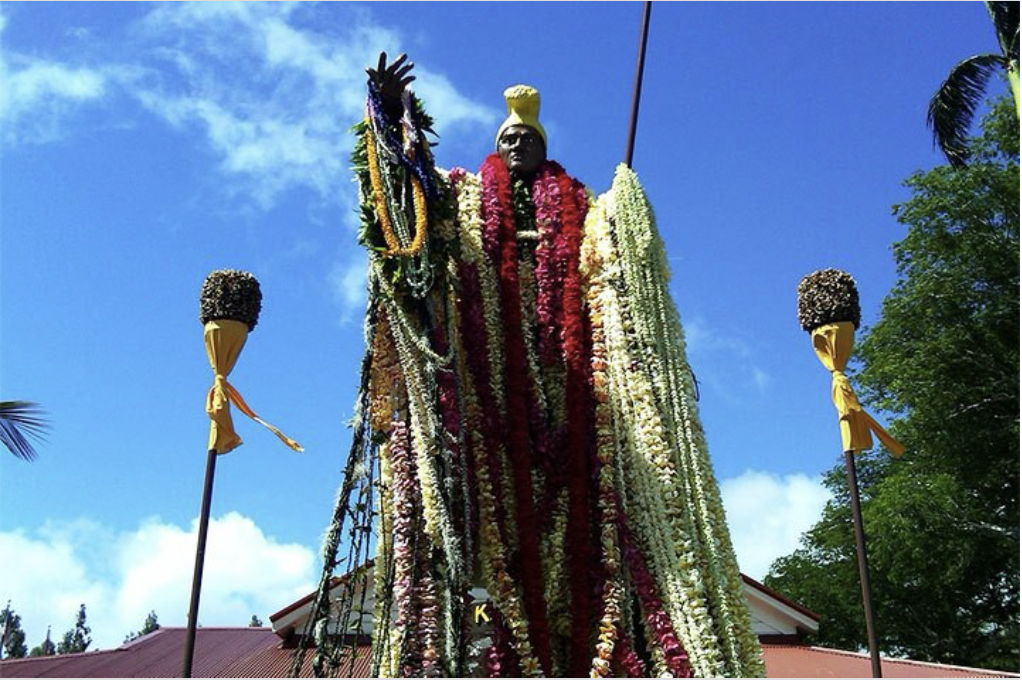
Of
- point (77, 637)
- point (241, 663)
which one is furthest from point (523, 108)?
point (77, 637)

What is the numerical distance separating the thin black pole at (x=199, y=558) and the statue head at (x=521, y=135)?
10.7 feet

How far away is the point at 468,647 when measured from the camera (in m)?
6.46

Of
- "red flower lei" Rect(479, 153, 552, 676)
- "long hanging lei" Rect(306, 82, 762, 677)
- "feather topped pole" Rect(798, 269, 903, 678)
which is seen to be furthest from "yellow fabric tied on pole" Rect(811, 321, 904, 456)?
"red flower lei" Rect(479, 153, 552, 676)

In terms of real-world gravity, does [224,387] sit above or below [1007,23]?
below

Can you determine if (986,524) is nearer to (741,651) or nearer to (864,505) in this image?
(864,505)

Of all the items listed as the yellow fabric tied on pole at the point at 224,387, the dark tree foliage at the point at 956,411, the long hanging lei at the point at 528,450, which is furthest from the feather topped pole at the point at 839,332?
the dark tree foliage at the point at 956,411

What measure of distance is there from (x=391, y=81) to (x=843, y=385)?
4.61 metres

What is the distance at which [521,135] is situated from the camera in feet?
27.5

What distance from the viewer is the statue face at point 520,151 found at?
329 inches

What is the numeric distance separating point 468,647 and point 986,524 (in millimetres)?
15462

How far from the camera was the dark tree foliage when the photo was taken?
1944cm

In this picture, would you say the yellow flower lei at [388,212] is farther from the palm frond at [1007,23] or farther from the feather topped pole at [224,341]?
the palm frond at [1007,23]

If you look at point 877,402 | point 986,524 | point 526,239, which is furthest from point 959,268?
point 526,239

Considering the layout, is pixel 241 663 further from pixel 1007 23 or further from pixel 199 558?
pixel 1007 23
